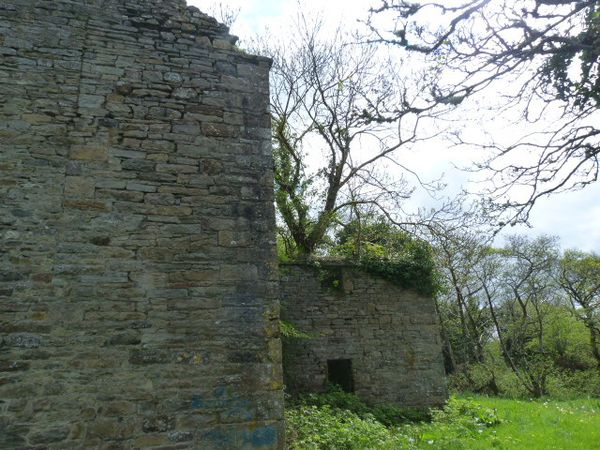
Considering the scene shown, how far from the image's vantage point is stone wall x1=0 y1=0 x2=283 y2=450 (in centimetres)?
397

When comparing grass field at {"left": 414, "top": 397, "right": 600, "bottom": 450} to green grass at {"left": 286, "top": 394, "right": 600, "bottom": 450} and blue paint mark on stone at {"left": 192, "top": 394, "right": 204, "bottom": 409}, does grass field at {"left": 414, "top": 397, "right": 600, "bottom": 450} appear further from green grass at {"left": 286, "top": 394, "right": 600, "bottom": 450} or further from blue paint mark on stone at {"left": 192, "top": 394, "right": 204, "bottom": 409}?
blue paint mark on stone at {"left": 192, "top": 394, "right": 204, "bottom": 409}

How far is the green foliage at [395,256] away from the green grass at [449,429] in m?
2.96

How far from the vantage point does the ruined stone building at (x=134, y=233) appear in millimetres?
3973

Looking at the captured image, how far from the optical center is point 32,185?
4.37 metres

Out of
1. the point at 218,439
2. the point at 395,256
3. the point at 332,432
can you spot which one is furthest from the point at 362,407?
the point at 218,439

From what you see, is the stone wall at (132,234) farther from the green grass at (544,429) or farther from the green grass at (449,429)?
the green grass at (544,429)

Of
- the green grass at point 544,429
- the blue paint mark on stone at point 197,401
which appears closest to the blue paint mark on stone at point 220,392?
the blue paint mark on stone at point 197,401

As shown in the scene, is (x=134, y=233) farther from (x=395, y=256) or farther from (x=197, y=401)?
(x=395, y=256)

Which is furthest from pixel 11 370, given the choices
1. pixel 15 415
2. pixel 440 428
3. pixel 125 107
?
pixel 440 428

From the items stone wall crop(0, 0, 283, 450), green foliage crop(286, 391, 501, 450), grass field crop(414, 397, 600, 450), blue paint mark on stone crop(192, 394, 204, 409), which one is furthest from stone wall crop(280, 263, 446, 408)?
blue paint mark on stone crop(192, 394, 204, 409)

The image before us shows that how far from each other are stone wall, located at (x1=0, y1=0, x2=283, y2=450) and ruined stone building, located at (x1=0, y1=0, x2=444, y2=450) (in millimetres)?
14

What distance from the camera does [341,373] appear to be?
34.6ft

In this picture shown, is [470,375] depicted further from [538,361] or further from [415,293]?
[415,293]

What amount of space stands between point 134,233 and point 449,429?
23.4 ft
